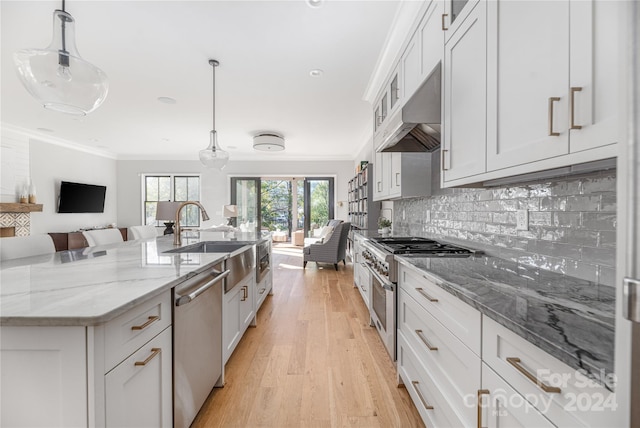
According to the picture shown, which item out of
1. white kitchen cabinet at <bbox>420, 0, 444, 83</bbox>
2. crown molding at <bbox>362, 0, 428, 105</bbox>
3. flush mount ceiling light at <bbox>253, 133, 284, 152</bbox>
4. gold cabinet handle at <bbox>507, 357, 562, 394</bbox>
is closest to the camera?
gold cabinet handle at <bbox>507, 357, 562, 394</bbox>

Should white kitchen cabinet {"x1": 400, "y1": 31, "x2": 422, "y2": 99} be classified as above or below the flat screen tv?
above

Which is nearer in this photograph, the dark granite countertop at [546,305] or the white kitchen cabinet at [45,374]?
the dark granite countertop at [546,305]

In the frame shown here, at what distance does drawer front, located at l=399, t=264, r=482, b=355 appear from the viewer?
1.04m

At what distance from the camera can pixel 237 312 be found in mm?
2344

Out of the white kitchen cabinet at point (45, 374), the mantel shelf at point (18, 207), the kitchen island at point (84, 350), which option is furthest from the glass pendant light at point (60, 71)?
the mantel shelf at point (18, 207)

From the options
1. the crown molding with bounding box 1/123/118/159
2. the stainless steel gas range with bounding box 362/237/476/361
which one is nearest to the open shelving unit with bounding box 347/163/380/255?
the stainless steel gas range with bounding box 362/237/476/361

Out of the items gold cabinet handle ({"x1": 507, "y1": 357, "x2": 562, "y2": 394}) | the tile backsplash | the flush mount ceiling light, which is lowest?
gold cabinet handle ({"x1": 507, "y1": 357, "x2": 562, "y2": 394})

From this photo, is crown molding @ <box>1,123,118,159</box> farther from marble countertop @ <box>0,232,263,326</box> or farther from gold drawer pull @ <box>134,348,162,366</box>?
gold drawer pull @ <box>134,348,162,366</box>

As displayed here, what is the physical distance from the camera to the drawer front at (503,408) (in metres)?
0.77

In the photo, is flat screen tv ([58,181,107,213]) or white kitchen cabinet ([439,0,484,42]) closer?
white kitchen cabinet ([439,0,484,42])

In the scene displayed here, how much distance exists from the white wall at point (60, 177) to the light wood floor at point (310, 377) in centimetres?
590

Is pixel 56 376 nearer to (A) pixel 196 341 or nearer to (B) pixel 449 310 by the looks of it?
(A) pixel 196 341

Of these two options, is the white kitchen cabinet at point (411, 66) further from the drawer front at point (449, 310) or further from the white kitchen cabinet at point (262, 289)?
the white kitchen cabinet at point (262, 289)

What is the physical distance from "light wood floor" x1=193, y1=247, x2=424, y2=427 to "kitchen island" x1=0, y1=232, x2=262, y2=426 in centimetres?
67
